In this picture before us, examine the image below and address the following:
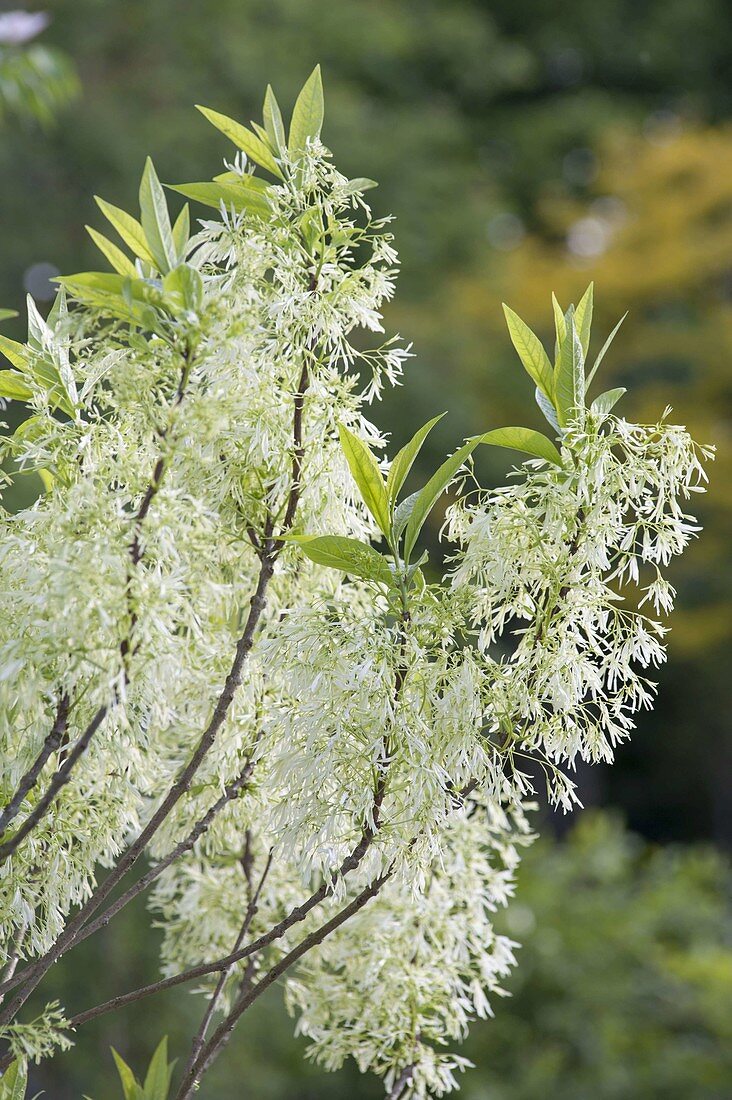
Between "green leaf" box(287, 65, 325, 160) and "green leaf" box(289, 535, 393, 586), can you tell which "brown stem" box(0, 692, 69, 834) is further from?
"green leaf" box(287, 65, 325, 160)

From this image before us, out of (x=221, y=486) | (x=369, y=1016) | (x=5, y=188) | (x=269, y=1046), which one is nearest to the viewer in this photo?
(x=221, y=486)

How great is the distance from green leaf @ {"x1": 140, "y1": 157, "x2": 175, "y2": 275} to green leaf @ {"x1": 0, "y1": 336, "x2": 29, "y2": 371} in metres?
0.13

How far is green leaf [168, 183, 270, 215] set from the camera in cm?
87

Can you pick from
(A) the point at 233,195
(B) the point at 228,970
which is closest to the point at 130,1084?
(B) the point at 228,970

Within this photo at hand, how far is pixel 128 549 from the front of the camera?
29.4 inches

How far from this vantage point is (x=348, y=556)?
851 mm

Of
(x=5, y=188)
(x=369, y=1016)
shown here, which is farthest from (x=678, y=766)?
(x=369, y=1016)

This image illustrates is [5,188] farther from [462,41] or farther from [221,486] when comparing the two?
[221,486]

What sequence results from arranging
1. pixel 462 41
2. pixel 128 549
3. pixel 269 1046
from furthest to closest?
pixel 462 41 < pixel 269 1046 < pixel 128 549

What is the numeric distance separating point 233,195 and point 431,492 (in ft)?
0.91

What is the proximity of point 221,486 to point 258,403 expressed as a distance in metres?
0.07

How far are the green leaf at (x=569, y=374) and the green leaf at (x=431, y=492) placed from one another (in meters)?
0.10

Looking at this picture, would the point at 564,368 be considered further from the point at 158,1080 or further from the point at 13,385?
the point at 158,1080

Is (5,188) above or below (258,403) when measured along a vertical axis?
above
